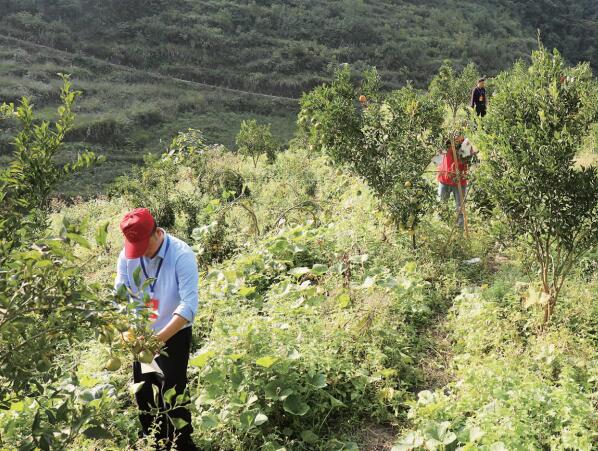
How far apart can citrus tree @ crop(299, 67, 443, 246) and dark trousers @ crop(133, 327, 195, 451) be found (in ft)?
12.2

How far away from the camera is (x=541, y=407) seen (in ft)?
10.7

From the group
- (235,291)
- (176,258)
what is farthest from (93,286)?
(235,291)

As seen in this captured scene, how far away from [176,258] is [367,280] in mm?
2338

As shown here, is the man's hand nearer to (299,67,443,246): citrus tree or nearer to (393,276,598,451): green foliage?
(393,276,598,451): green foliage

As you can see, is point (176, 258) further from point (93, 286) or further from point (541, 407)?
Result: point (541, 407)

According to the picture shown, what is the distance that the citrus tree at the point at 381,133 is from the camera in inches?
251

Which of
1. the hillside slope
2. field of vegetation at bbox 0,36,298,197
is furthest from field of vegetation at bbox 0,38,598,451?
the hillside slope

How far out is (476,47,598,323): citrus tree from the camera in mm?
4180

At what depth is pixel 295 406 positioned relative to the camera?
3549 millimetres

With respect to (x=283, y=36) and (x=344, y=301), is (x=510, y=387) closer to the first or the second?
(x=344, y=301)

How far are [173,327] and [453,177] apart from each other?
4780 mm

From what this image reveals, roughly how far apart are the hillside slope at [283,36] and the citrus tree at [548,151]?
133 feet

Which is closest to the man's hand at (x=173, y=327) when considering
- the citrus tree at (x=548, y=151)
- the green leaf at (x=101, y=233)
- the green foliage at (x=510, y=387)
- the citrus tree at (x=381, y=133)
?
the green leaf at (x=101, y=233)

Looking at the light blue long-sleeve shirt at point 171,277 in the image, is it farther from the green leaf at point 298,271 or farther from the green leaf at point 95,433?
the green leaf at point 298,271
